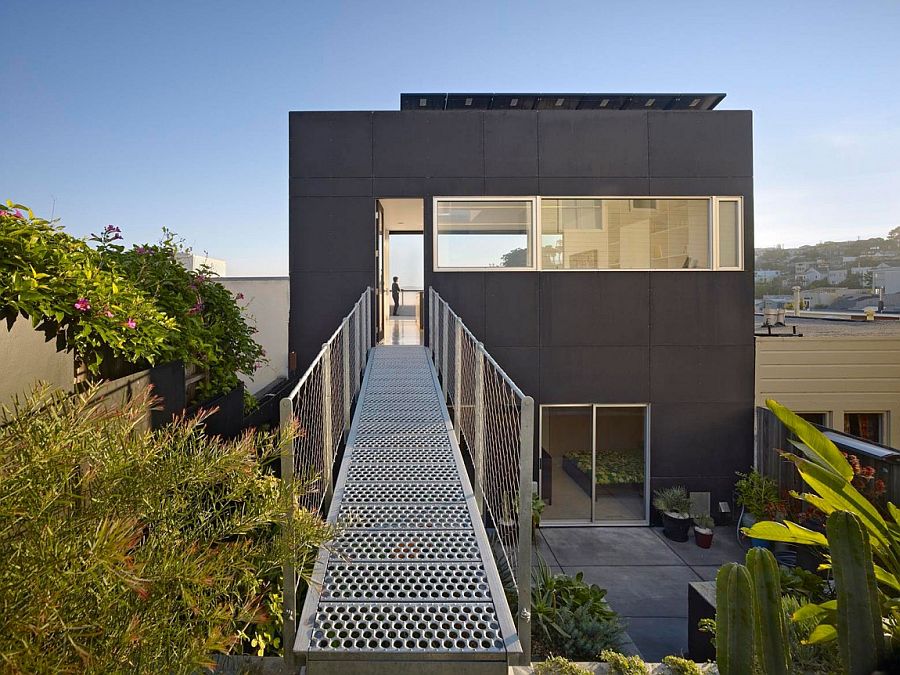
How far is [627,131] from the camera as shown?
7402mm

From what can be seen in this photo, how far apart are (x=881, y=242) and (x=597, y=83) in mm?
11108

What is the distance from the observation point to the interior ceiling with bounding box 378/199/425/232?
26.2 ft

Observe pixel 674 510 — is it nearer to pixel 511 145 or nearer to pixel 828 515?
pixel 828 515

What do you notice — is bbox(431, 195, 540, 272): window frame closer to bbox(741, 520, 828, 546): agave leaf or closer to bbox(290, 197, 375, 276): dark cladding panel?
bbox(290, 197, 375, 276): dark cladding panel

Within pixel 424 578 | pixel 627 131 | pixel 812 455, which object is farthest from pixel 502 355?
pixel 424 578

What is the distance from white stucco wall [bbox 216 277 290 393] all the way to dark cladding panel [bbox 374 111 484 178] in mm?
2287

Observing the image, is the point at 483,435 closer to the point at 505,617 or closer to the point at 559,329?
the point at 505,617

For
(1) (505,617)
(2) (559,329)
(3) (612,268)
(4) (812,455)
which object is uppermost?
(3) (612,268)

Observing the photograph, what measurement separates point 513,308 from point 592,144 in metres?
2.60

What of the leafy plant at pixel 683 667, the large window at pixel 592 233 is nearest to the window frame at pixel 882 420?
the large window at pixel 592 233

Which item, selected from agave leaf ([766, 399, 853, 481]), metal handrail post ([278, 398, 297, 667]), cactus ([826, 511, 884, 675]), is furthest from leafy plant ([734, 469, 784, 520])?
metal handrail post ([278, 398, 297, 667])

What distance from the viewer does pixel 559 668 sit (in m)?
2.20

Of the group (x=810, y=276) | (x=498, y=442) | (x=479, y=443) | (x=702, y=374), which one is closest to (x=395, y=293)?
(x=702, y=374)

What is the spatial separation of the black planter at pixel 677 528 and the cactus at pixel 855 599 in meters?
5.23
